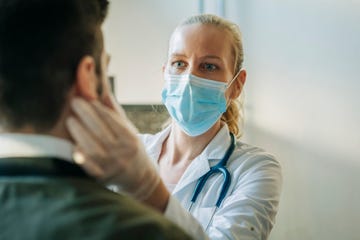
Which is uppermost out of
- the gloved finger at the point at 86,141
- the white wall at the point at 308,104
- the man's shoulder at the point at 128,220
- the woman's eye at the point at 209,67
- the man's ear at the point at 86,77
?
the man's ear at the point at 86,77

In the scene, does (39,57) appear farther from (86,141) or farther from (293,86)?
(293,86)

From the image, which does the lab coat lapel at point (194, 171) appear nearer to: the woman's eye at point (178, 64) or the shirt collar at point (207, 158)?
the shirt collar at point (207, 158)

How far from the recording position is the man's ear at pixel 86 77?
2.45 ft

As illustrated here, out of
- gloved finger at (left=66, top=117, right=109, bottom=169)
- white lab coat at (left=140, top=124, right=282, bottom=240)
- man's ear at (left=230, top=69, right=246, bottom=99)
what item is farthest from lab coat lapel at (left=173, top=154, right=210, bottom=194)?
gloved finger at (left=66, top=117, right=109, bottom=169)

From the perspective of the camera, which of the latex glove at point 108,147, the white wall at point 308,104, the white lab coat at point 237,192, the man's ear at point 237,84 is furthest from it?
the white wall at point 308,104

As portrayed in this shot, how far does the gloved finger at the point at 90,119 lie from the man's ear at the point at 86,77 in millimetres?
14

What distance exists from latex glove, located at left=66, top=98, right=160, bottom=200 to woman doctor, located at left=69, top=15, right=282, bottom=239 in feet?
1.33

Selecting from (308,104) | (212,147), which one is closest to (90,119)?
(212,147)

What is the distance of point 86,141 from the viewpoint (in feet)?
2.48

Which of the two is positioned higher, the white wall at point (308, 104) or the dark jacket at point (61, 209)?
the dark jacket at point (61, 209)

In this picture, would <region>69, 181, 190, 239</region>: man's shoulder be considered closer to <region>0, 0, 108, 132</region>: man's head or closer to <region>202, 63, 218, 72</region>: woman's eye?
<region>0, 0, 108, 132</region>: man's head

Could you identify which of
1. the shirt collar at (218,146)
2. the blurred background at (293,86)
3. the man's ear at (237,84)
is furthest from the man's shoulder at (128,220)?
the blurred background at (293,86)

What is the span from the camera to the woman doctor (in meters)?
1.33

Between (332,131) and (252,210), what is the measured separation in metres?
0.89
